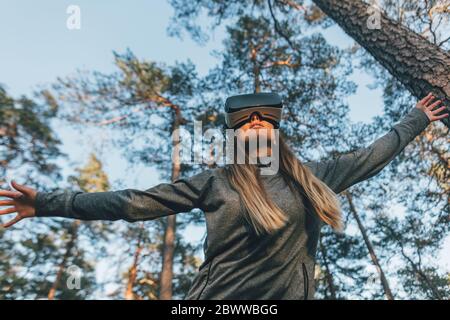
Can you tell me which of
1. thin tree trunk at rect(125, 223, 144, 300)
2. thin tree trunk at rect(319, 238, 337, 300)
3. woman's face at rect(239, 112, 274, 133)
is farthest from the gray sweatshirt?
thin tree trunk at rect(125, 223, 144, 300)

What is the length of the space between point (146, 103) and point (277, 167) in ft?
33.3

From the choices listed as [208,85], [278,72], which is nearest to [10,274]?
[208,85]

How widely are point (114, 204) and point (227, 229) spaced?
64 cm

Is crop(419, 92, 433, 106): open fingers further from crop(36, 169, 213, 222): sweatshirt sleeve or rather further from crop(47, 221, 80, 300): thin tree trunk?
crop(47, 221, 80, 300): thin tree trunk

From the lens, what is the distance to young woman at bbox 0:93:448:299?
67.0 inches

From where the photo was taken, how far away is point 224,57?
10.7 metres

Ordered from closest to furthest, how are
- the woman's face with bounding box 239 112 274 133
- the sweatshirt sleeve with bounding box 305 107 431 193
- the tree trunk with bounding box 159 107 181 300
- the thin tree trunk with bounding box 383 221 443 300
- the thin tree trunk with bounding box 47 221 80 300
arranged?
the sweatshirt sleeve with bounding box 305 107 431 193 < the woman's face with bounding box 239 112 274 133 < the tree trunk with bounding box 159 107 181 300 < the thin tree trunk with bounding box 383 221 443 300 < the thin tree trunk with bounding box 47 221 80 300

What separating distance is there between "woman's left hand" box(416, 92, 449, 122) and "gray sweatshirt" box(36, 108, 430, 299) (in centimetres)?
134

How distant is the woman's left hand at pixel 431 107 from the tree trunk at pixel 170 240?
27.2 feet

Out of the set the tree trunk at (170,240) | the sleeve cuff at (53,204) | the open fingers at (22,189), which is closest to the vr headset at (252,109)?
the sleeve cuff at (53,204)

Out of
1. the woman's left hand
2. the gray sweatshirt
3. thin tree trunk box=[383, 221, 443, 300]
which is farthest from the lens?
thin tree trunk box=[383, 221, 443, 300]

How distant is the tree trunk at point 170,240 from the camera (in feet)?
30.3
